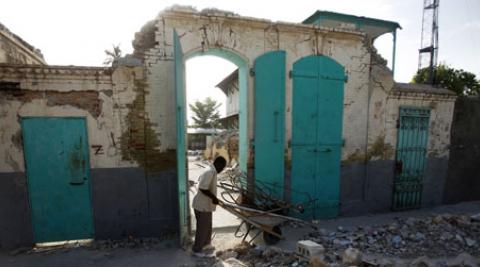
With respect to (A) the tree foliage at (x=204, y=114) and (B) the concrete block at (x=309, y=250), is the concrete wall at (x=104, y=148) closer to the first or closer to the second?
(B) the concrete block at (x=309, y=250)

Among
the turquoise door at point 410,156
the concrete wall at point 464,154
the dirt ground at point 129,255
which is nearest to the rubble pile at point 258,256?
the dirt ground at point 129,255

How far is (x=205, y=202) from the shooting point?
362 centimetres

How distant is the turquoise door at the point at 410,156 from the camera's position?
5898 mm

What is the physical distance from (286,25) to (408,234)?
4.81 meters

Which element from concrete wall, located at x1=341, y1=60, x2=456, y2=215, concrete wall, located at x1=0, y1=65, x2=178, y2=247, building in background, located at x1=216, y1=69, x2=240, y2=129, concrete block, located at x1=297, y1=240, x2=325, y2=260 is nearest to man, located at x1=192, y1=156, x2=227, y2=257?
concrete wall, located at x1=0, y1=65, x2=178, y2=247

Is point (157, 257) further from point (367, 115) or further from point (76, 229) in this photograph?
point (367, 115)

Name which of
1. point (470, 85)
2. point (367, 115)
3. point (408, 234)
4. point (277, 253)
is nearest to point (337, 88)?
point (367, 115)

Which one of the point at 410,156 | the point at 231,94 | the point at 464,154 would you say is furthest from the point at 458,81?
the point at 231,94

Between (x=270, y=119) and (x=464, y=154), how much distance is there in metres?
6.37

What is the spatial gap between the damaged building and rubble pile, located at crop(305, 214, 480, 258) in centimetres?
105

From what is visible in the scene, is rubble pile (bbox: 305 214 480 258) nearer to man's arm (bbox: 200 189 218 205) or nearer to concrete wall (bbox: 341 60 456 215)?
concrete wall (bbox: 341 60 456 215)

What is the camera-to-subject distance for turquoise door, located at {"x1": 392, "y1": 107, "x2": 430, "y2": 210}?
5898 mm

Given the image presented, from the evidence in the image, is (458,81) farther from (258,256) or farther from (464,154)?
(258,256)

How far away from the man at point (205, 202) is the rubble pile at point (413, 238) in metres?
2.07
